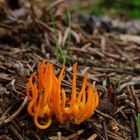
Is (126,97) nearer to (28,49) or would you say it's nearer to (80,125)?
(80,125)

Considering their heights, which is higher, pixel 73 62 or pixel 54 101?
pixel 73 62

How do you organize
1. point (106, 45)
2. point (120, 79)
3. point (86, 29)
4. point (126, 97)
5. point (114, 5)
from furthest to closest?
point (114, 5) < point (86, 29) < point (106, 45) < point (120, 79) < point (126, 97)

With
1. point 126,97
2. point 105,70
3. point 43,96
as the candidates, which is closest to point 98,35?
point 105,70

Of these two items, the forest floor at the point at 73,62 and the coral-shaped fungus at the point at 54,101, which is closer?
the coral-shaped fungus at the point at 54,101

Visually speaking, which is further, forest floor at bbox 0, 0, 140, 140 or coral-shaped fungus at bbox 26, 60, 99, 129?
forest floor at bbox 0, 0, 140, 140
